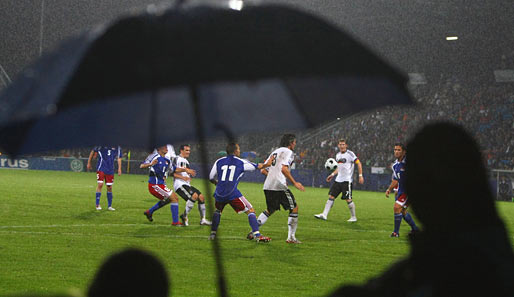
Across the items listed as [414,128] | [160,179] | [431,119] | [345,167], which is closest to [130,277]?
[160,179]

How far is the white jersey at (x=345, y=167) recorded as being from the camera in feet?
57.4

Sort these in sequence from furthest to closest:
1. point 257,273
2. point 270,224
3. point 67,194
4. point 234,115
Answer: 1. point 67,194
2. point 270,224
3. point 257,273
4. point 234,115

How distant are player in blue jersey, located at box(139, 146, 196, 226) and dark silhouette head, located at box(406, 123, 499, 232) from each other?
12.5 metres

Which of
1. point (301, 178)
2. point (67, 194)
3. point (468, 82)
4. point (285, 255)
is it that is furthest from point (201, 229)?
point (468, 82)

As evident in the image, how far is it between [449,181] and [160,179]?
42.9ft

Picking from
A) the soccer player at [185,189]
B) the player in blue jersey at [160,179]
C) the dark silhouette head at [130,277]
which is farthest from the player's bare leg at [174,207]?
the dark silhouette head at [130,277]

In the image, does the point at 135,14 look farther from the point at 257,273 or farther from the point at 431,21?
the point at 431,21

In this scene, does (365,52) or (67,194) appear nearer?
(365,52)

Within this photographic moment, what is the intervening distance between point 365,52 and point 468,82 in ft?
146

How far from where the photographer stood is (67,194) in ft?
74.0

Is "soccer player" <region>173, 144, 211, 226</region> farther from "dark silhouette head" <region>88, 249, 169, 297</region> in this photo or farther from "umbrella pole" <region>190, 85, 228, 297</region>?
"dark silhouette head" <region>88, 249, 169, 297</region>

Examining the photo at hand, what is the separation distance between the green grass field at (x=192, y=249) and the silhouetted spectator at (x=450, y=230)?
4.53 meters

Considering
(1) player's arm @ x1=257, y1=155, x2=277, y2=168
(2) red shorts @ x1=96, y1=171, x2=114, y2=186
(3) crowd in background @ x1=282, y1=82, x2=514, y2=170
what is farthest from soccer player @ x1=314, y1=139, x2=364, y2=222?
(3) crowd in background @ x1=282, y1=82, x2=514, y2=170

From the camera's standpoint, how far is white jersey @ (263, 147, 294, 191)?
12.6 meters
